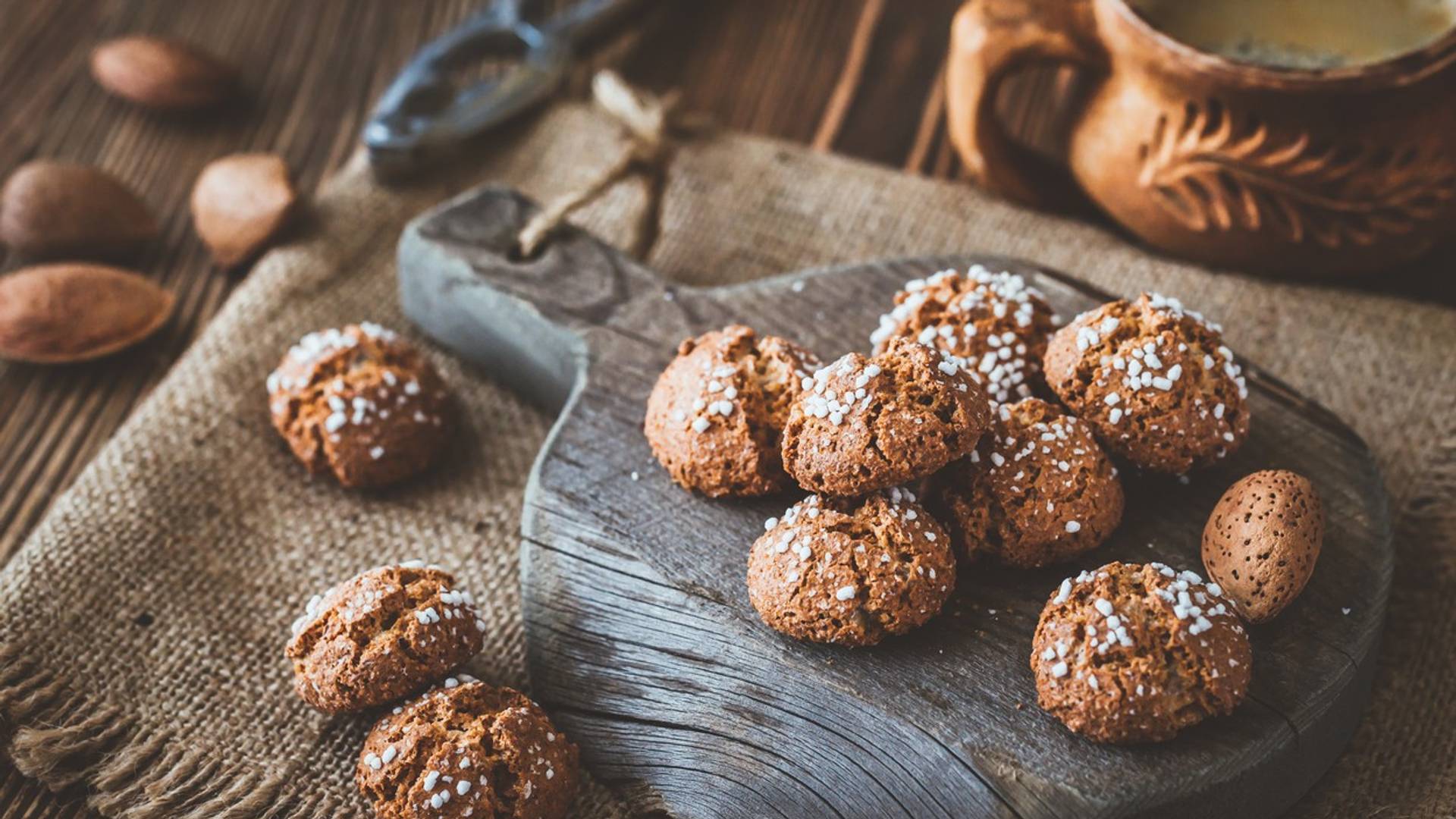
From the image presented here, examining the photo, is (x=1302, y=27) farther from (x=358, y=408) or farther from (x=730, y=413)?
(x=358, y=408)

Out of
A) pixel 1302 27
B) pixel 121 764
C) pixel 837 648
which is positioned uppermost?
pixel 1302 27

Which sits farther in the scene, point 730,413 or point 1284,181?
point 1284,181

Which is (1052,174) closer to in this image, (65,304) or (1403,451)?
(1403,451)

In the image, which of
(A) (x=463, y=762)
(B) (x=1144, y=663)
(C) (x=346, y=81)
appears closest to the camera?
(B) (x=1144, y=663)

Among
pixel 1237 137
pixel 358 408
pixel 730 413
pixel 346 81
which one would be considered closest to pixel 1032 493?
pixel 730 413

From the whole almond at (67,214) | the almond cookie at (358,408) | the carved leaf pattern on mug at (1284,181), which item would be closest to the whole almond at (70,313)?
the whole almond at (67,214)

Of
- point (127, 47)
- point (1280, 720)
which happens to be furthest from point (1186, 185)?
point (127, 47)

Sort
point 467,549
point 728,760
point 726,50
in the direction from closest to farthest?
point 728,760
point 467,549
point 726,50

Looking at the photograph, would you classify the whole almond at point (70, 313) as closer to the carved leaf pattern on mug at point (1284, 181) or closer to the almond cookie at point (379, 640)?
the almond cookie at point (379, 640)
